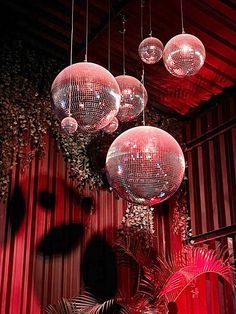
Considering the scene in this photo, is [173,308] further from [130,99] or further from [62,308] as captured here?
[130,99]

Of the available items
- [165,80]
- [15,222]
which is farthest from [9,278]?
[165,80]

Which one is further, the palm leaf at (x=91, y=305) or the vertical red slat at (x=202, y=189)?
the vertical red slat at (x=202, y=189)

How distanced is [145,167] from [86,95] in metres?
0.54

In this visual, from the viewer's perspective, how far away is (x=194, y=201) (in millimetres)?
7109

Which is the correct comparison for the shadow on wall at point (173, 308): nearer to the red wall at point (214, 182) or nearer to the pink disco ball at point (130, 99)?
the red wall at point (214, 182)

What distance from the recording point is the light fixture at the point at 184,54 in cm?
351

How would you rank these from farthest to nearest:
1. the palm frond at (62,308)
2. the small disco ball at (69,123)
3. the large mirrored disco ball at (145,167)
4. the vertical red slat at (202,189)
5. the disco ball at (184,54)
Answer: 1. the vertical red slat at (202,189)
2. the palm frond at (62,308)
3. the disco ball at (184,54)
4. the small disco ball at (69,123)
5. the large mirrored disco ball at (145,167)

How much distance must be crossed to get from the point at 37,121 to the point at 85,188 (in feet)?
3.41

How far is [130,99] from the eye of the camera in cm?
380

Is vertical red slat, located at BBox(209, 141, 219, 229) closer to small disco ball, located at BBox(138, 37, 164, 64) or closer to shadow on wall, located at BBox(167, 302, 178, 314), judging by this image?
shadow on wall, located at BBox(167, 302, 178, 314)

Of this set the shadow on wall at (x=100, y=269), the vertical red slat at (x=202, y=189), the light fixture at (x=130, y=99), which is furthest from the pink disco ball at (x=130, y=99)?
the vertical red slat at (x=202, y=189)

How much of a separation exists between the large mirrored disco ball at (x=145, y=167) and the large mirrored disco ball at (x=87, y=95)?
220 millimetres

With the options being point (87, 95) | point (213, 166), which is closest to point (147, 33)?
point (213, 166)

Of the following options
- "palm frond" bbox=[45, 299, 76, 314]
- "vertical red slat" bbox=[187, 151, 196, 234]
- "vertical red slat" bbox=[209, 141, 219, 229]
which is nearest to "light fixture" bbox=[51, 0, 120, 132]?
"palm frond" bbox=[45, 299, 76, 314]
